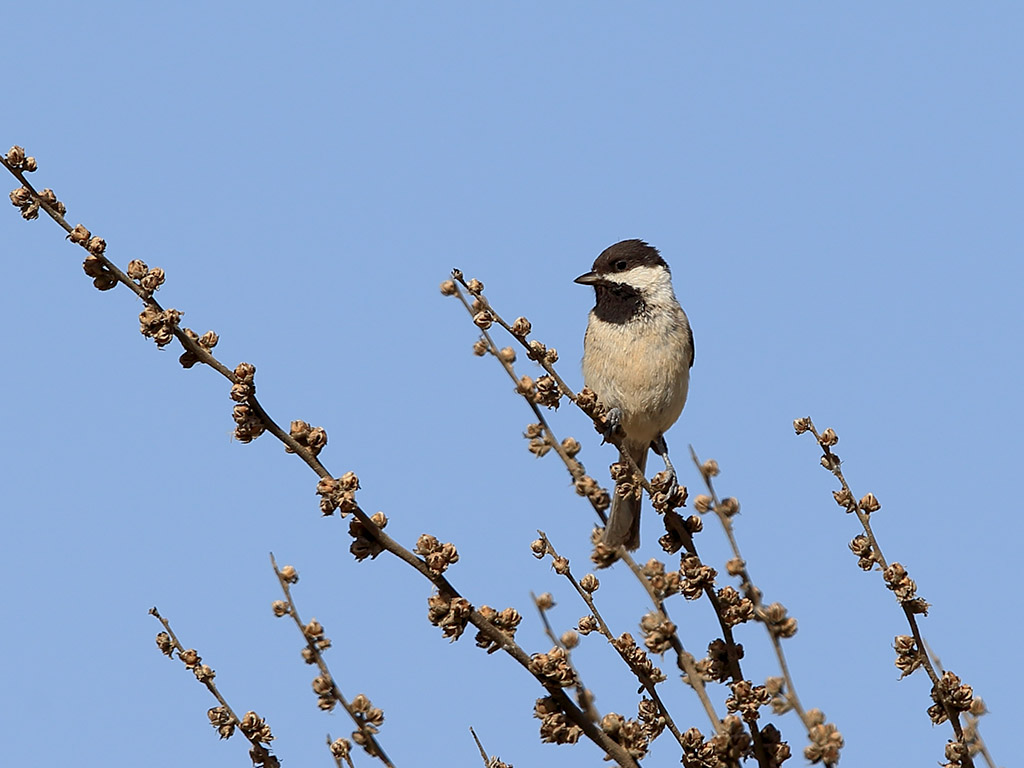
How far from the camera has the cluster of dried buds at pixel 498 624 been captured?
7.31 ft

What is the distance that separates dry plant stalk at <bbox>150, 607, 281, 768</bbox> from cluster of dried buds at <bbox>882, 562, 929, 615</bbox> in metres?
1.29

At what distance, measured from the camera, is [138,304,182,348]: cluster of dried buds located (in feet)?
7.83

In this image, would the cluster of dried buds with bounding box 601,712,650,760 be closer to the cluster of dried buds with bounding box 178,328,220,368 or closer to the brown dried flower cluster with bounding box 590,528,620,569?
the brown dried flower cluster with bounding box 590,528,620,569

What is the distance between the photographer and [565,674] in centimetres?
218

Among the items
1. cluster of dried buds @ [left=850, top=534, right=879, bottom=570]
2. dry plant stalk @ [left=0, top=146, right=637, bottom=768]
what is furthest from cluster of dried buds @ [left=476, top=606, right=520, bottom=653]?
cluster of dried buds @ [left=850, top=534, right=879, bottom=570]

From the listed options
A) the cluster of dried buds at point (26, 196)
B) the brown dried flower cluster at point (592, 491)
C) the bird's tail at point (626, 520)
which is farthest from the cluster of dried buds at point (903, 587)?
the bird's tail at point (626, 520)

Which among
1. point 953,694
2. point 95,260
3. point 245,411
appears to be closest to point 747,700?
point 953,694

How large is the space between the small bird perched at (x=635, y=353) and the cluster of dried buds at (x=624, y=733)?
11.5ft

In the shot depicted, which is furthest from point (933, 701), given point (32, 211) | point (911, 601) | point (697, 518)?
point (32, 211)

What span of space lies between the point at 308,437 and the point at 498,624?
524mm

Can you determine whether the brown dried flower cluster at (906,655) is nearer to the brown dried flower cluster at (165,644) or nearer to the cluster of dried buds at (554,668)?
the cluster of dried buds at (554,668)

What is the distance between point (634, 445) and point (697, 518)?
3634 millimetres

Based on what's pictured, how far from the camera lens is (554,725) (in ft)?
7.14

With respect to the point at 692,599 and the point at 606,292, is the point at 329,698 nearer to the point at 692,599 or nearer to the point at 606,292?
the point at 692,599
